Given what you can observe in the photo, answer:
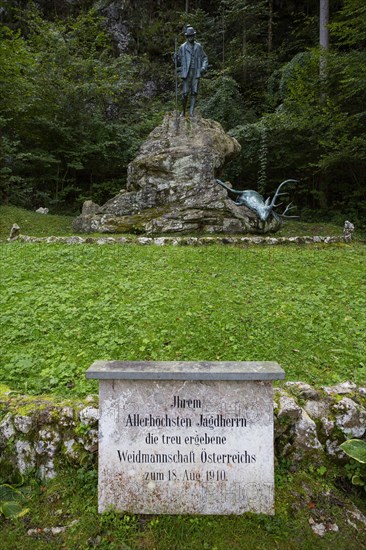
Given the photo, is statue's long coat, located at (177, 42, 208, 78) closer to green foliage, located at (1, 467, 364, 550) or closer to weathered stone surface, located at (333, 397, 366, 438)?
weathered stone surface, located at (333, 397, 366, 438)

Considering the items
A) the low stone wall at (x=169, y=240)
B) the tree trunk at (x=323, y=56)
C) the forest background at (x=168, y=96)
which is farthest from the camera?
the tree trunk at (x=323, y=56)

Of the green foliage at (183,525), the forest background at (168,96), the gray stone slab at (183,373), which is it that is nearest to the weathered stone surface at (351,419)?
the green foliage at (183,525)

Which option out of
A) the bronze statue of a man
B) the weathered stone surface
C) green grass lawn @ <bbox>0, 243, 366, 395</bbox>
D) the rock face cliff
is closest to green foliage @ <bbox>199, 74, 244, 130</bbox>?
the bronze statue of a man

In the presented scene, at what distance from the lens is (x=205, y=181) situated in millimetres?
10414

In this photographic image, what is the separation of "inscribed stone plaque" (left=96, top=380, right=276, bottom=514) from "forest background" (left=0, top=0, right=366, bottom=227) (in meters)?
12.7

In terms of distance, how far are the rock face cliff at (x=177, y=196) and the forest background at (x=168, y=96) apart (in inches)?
194

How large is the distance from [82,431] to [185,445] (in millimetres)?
809

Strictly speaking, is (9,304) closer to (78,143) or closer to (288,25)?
(78,143)

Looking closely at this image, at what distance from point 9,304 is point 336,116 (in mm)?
13173

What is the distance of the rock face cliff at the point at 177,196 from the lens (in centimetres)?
983

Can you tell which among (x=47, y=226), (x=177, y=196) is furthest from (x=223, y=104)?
(x=47, y=226)

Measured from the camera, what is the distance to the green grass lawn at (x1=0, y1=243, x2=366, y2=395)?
3.91 meters

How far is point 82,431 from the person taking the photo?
2.72 meters

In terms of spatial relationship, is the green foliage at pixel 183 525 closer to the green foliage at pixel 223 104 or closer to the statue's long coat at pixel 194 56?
the statue's long coat at pixel 194 56
